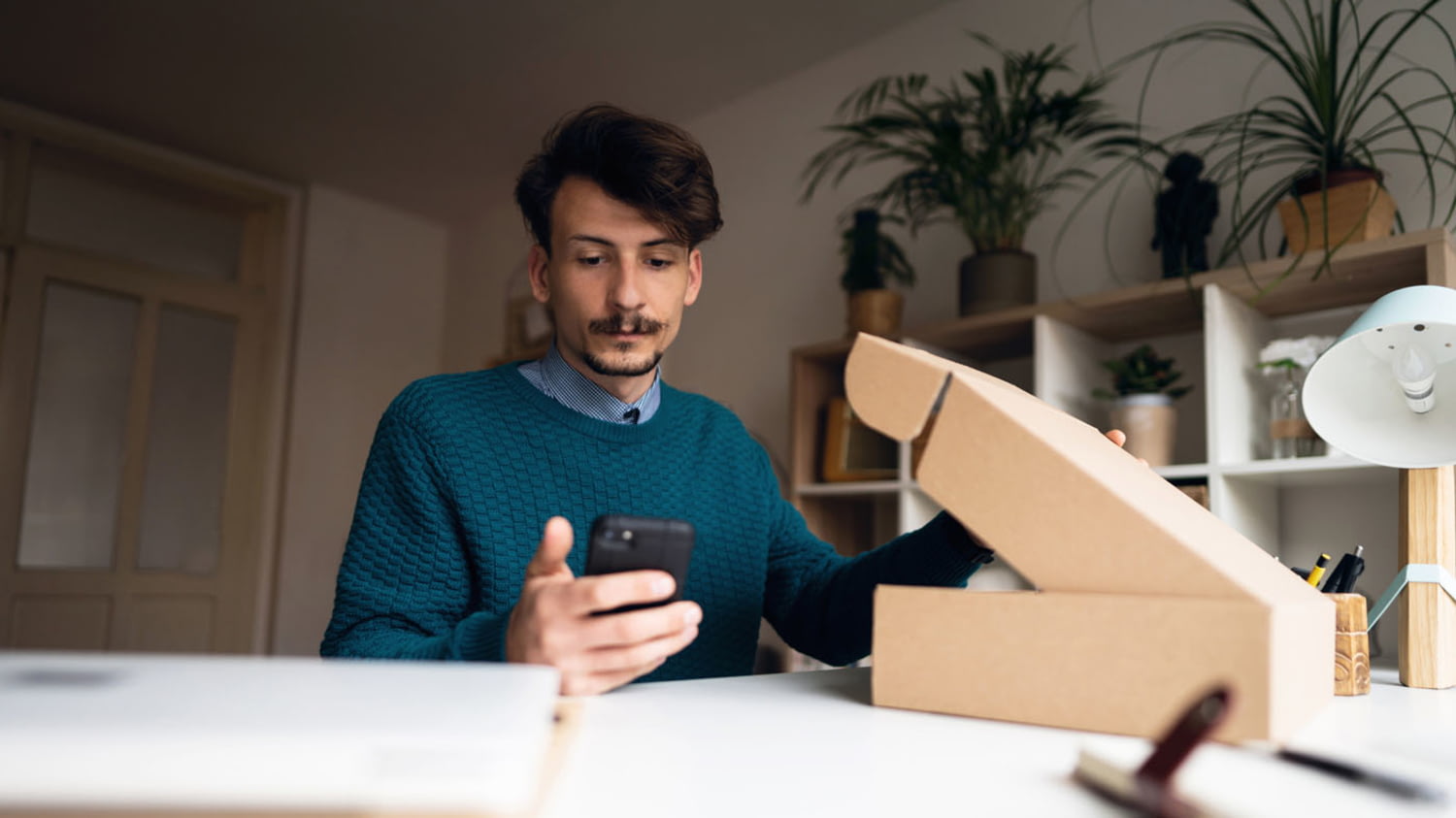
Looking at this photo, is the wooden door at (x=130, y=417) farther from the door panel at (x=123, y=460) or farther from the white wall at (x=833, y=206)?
the white wall at (x=833, y=206)

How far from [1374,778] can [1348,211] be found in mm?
1402

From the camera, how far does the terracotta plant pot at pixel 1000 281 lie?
6.82 ft

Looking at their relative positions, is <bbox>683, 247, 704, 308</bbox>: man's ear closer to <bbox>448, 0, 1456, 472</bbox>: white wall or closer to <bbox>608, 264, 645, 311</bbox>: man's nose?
<bbox>608, 264, 645, 311</bbox>: man's nose

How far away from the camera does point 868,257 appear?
93.7 inches

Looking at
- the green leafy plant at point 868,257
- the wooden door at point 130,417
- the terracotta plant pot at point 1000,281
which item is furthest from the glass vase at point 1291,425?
the wooden door at point 130,417

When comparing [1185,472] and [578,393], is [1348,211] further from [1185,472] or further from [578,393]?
[578,393]

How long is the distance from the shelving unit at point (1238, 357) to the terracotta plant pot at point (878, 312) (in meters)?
0.11

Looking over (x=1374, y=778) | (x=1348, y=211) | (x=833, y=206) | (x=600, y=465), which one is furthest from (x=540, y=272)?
(x=833, y=206)

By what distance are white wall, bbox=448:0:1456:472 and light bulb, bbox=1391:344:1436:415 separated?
1.07m

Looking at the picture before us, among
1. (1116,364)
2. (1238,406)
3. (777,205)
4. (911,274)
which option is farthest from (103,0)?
(1238,406)

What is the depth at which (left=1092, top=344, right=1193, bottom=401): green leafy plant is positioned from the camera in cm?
179

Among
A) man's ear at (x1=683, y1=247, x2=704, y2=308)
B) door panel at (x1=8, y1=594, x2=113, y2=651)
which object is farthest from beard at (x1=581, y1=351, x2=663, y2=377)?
door panel at (x1=8, y1=594, x2=113, y2=651)

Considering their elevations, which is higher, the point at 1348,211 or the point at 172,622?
the point at 1348,211

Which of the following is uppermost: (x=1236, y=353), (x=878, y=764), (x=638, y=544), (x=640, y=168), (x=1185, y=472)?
(x=640, y=168)
